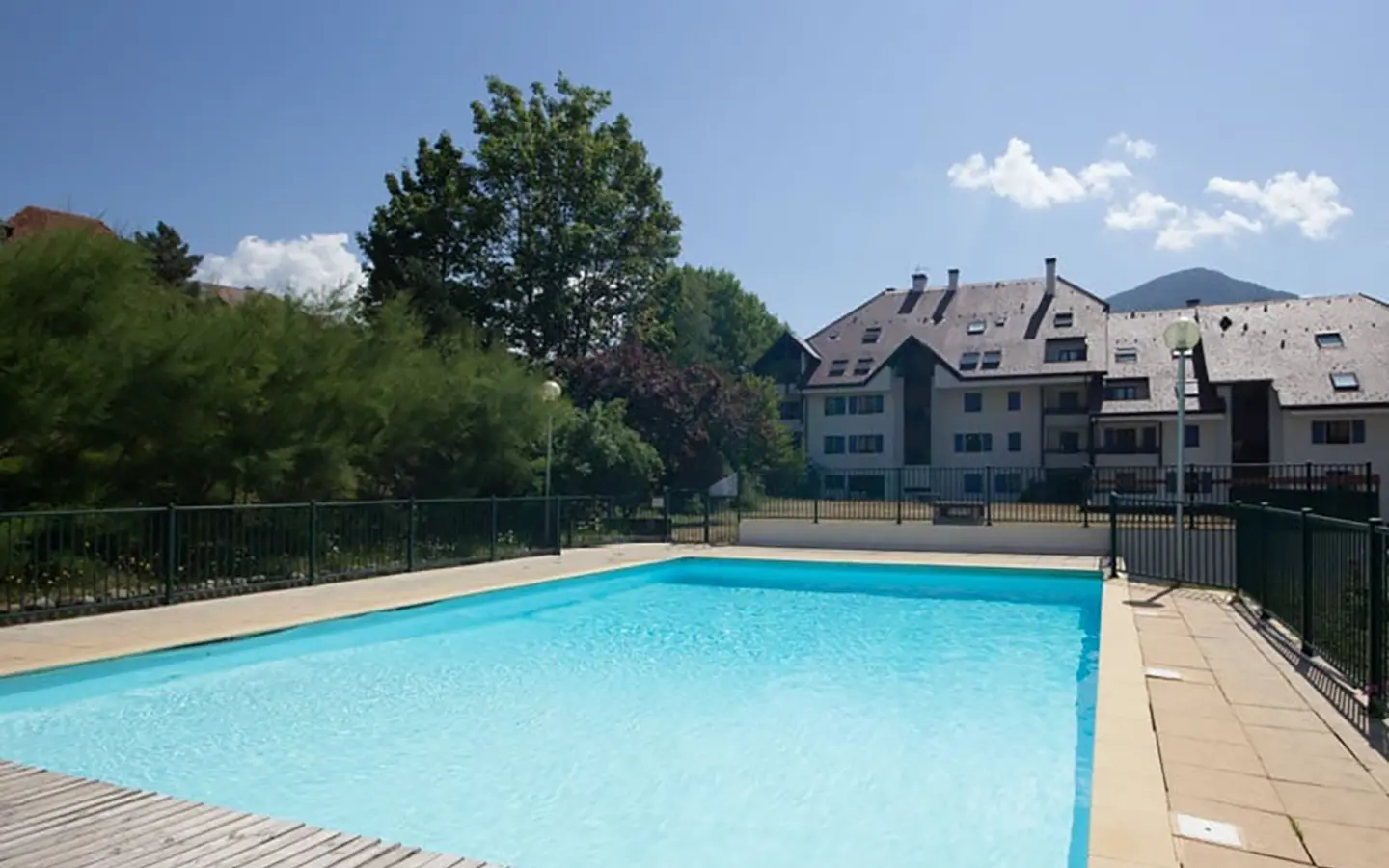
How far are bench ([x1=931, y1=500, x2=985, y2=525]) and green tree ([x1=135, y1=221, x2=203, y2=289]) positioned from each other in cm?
1780

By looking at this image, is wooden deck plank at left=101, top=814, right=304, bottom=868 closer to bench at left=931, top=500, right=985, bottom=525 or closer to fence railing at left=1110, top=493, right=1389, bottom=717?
fence railing at left=1110, top=493, right=1389, bottom=717

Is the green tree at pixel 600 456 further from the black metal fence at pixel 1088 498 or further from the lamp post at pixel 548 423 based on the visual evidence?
the black metal fence at pixel 1088 498

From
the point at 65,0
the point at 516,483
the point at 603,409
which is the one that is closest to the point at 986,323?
the point at 603,409

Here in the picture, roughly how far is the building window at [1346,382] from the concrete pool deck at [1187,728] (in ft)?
79.3

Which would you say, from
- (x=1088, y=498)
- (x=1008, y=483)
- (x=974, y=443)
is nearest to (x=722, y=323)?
(x=974, y=443)

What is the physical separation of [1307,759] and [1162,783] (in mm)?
943

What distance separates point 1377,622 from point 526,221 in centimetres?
2652

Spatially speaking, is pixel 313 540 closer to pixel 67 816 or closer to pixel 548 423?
pixel 548 423

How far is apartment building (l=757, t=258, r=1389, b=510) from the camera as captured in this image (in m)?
30.3

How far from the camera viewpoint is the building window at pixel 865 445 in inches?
1543

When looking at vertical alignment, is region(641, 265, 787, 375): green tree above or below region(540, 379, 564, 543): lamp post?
above

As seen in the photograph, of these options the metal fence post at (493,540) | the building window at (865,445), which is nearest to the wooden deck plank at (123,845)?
the metal fence post at (493,540)

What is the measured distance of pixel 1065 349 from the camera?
1399 inches

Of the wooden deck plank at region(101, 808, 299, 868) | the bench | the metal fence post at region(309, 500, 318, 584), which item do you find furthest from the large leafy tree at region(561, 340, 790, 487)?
the wooden deck plank at region(101, 808, 299, 868)
